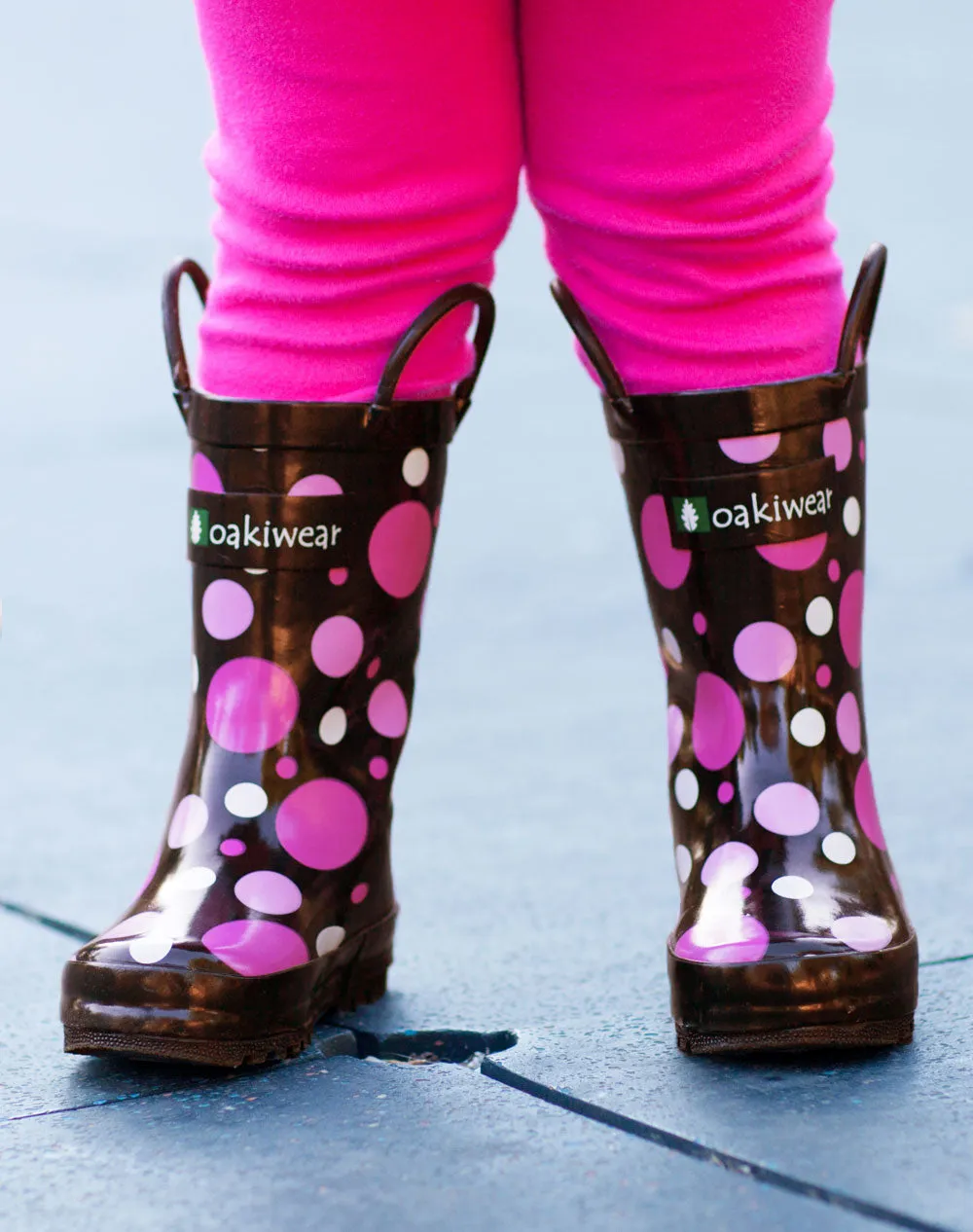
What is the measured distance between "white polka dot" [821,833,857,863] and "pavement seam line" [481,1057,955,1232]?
168 mm

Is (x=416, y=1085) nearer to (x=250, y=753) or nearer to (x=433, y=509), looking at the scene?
(x=250, y=753)

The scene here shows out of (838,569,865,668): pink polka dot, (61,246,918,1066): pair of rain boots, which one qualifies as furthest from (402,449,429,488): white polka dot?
(838,569,865,668): pink polka dot

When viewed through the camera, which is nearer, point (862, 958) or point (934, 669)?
point (862, 958)

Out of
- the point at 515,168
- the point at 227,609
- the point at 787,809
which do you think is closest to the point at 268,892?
the point at 227,609

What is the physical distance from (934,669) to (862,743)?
2.73 feet

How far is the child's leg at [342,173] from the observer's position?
682mm

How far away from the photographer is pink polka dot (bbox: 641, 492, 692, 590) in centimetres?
72

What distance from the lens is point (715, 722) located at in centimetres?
72

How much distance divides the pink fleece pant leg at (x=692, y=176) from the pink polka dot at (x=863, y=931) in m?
0.25

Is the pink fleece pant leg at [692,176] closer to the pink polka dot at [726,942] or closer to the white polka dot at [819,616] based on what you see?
the white polka dot at [819,616]

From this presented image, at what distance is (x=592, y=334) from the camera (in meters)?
0.73

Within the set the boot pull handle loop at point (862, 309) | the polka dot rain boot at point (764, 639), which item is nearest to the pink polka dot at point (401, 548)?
the polka dot rain boot at point (764, 639)

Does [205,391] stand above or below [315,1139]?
above

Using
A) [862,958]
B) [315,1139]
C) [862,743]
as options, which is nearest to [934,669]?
[862,743]
